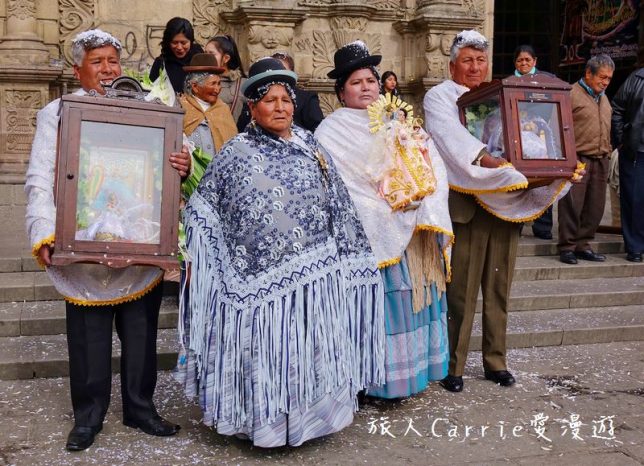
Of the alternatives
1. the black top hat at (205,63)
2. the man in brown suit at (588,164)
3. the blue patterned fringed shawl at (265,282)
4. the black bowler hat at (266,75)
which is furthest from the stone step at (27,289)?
the man in brown suit at (588,164)

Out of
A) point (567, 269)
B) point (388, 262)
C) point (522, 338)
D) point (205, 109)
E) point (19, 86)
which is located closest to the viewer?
point (388, 262)

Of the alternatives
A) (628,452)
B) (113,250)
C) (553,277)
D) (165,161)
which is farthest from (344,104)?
(553,277)

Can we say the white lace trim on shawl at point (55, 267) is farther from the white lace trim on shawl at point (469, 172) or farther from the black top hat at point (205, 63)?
the white lace trim on shawl at point (469, 172)

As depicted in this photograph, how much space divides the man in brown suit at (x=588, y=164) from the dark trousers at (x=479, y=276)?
2905 millimetres

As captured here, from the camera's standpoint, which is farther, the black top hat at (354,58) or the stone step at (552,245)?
the stone step at (552,245)

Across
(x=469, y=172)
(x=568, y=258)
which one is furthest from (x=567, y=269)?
(x=469, y=172)

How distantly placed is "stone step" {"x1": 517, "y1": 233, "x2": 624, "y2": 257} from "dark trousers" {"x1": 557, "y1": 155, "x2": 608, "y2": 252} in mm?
202

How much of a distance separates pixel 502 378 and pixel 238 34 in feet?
18.7

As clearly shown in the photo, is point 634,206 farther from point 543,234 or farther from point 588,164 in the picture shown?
point 543,234

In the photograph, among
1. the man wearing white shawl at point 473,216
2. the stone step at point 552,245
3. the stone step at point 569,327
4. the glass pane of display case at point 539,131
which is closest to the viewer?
the glass pane of display case at point 539,131

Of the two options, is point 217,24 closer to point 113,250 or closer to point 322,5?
point 322,5

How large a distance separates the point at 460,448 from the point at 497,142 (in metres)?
1.80

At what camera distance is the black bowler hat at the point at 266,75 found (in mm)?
3887

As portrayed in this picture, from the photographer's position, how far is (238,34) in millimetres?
9336
